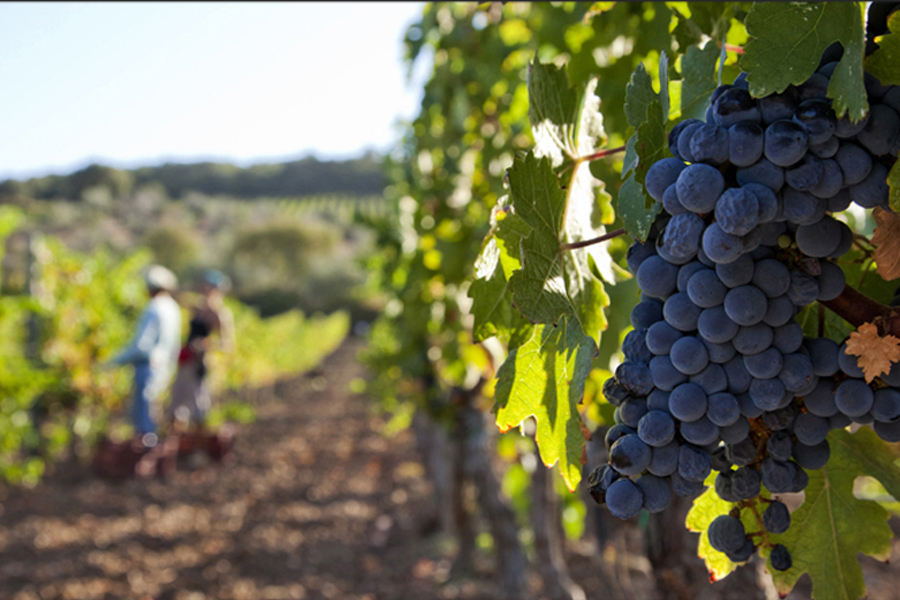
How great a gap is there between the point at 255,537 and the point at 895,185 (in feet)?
19.3

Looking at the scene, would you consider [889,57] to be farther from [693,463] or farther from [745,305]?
[693,463]

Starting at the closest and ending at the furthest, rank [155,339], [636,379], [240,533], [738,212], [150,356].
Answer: [738,212], [636,379], [240,533], [150,356], [155,339]

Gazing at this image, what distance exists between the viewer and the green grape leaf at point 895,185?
0.68 m

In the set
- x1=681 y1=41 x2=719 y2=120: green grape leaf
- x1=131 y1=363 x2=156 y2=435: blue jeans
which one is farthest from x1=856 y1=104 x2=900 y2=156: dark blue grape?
x1=131 y1=363 x2=156 y2=435: blue jeans

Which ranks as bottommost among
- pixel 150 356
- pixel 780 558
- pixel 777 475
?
pixel 150 356

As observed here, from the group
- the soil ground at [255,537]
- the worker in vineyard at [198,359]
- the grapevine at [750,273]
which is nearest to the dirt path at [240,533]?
the soil ground at [255,537]

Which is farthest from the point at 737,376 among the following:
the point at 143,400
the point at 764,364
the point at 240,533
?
the point at 143,400

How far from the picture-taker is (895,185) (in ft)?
2.23

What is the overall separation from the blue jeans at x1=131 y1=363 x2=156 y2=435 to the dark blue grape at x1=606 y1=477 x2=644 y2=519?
25.9 feet

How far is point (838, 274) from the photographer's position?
756 mm

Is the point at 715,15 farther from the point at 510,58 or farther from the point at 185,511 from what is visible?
the point at 185,511

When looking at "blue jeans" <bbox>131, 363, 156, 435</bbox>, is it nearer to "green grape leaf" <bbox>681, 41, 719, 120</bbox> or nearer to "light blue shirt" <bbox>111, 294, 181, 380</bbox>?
"light blue shirt" <bbox>111, 294, 181, 380</bbox>

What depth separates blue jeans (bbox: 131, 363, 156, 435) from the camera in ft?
25.4

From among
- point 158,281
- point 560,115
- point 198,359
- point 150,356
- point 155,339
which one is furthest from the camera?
point 198,359
